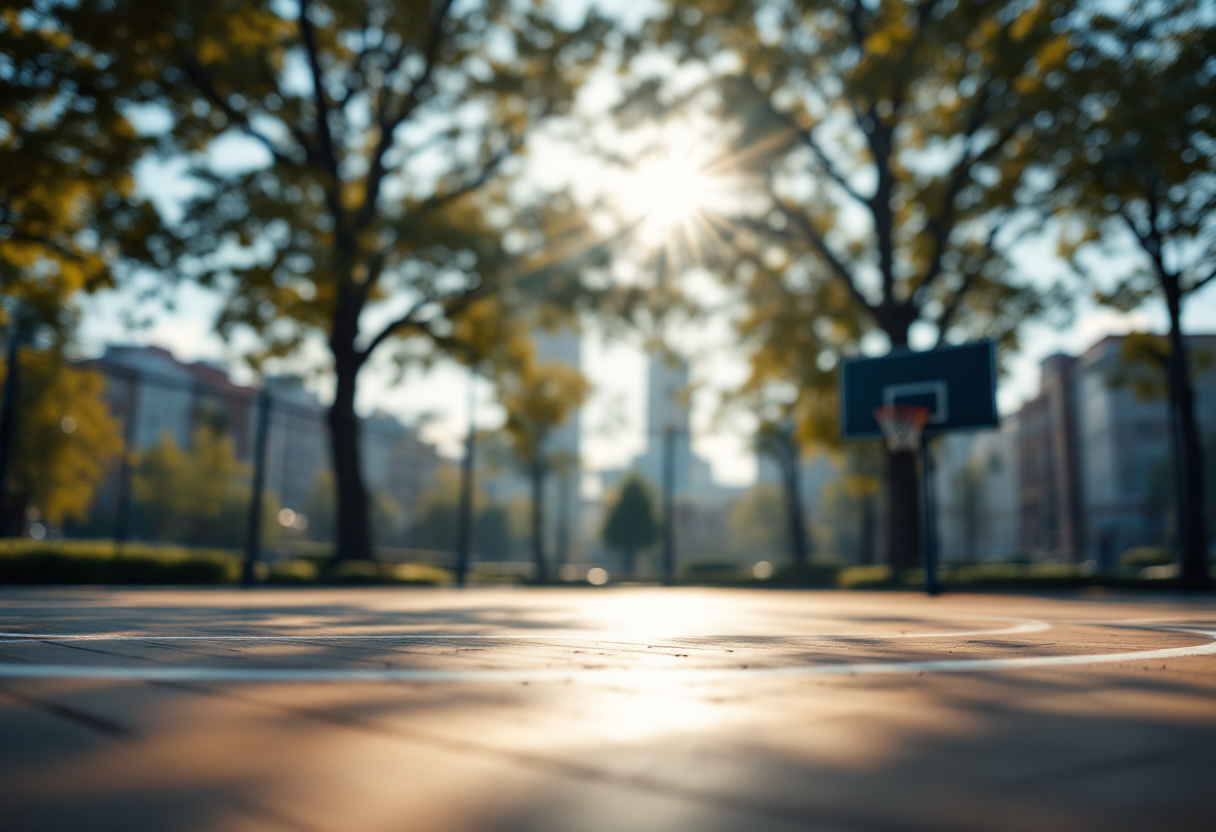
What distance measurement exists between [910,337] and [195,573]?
15.2 metres

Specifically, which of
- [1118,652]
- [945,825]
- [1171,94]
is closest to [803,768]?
[945,825]

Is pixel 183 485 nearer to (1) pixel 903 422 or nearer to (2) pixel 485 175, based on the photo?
(2) pixel 485 175

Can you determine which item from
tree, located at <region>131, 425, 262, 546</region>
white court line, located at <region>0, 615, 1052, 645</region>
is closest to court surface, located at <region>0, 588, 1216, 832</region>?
white court line, located at <region>0, 615, 1052, 645</region>

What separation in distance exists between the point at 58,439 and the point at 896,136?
28.5m

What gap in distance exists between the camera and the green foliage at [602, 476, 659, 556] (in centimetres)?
5109

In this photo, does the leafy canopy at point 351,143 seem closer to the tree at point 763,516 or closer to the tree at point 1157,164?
the tree at point 1157,164

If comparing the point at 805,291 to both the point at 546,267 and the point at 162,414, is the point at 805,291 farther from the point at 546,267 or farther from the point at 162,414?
the point at 162,414

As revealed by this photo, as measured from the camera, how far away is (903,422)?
14.9 metres

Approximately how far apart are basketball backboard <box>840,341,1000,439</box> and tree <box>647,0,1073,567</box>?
286 centimetres

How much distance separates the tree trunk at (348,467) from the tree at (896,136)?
930cm

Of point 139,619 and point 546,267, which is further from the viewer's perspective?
point 546,267

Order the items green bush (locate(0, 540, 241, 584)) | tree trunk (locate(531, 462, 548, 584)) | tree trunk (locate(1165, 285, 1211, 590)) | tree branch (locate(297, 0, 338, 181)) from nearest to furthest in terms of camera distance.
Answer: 1. green bush (locate(0, 540, 241, 584))
2. tree trunk (locate(1165, 285, 1211, 590))
3. tree branch (locate(297, 0, 338, 181))
4. tree trunk (locate(531, 462, 548, 584))

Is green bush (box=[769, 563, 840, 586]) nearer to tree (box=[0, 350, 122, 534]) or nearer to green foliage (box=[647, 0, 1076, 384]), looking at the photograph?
green foliage (box=[647, 0, 1076, 384])

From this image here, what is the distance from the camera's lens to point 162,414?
232ft
